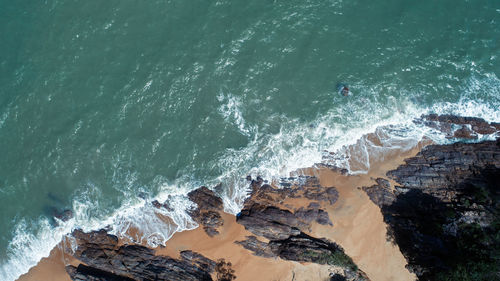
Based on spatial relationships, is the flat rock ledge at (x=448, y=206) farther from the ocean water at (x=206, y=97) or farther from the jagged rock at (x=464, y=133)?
the ocean water at (x=206, y=97)

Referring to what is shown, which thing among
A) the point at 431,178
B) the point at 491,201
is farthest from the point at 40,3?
the point at 491,201

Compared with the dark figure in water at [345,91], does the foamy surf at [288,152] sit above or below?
below

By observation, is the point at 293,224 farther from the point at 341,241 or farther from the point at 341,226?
the point at 341,241

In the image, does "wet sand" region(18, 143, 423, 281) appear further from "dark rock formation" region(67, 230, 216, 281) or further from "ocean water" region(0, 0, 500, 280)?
"ocean water" region(0, 0, 500, 280)

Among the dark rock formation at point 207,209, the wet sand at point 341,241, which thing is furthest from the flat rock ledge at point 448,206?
the dark rock formation at point 207,209

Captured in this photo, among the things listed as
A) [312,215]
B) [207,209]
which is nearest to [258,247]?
[312,215]

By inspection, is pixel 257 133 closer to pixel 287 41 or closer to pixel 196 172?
pixel 196 172

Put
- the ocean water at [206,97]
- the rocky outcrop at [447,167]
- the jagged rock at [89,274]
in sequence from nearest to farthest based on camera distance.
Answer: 1. the rocky outcrop at [447,167]
2. the jagged rock at [89,274]
3. the ocean water at [206,97]
